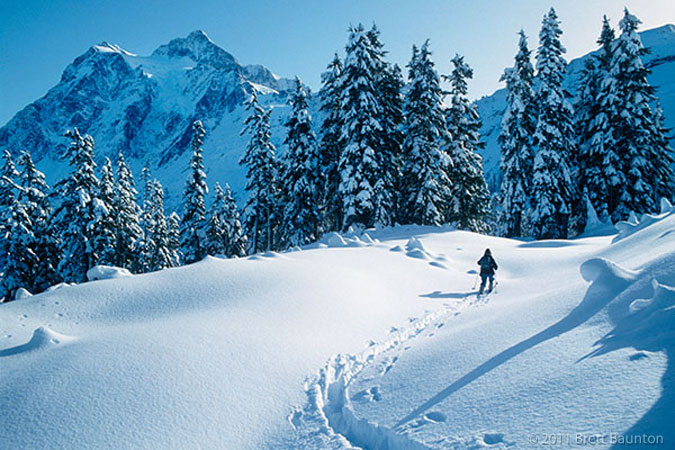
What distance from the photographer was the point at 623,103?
2369 centimetres

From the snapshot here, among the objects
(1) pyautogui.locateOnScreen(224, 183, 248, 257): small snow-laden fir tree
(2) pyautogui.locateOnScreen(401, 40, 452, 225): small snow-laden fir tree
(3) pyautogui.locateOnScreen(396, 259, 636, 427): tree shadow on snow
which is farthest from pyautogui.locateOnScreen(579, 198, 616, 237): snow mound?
(1) pyautogui.locateOnScreen(224, 183, 248, 257): small snow-laden fir tree

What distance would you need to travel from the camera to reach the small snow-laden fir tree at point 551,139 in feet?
80.0

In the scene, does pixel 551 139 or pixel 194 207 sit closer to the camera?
pixel 551 139

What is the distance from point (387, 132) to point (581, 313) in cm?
2062

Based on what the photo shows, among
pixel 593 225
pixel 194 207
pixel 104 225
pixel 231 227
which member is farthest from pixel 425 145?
pixel 231 227

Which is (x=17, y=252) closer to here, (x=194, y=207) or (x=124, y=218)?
(x=124, y=218)

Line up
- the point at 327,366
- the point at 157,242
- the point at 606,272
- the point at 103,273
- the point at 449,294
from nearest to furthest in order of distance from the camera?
the point at 606,272
the point at 327,366
the point at 103,273
the point at 449,294
the point at 157,242

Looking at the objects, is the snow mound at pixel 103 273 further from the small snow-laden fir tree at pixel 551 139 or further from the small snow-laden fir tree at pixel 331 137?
the small snow-laden fir tree at pixel 551 139

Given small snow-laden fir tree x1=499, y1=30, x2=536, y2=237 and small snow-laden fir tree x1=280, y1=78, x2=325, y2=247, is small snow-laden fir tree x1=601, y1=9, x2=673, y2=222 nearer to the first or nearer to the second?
small snow-laden fir tree x1=499, y1=30, x2=536, y2=237

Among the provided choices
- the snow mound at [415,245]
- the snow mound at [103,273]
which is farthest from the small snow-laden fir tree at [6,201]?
the snow mound at [415,245]

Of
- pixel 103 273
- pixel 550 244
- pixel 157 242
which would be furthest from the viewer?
pixel 157 242

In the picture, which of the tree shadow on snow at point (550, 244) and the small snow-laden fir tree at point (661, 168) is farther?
the small snow-laden fir tree at point (661, 168)

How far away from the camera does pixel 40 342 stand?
22.1ft

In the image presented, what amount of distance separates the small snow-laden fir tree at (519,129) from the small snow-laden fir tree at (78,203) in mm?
30588
